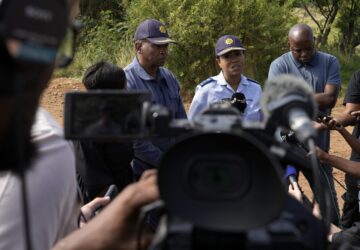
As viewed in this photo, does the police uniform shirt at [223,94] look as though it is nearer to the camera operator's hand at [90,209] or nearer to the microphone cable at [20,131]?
the camera operator's hand at [90,209]

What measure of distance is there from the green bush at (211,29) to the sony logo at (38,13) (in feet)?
32.8

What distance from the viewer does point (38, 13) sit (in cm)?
83

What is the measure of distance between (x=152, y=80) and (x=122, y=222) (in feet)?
10.1

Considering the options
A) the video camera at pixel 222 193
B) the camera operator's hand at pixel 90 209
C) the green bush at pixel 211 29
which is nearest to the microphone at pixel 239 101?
the camera operator's hand at pixel 90 209

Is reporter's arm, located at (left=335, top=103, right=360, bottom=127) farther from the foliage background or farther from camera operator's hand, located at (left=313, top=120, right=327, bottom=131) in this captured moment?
the foliage background

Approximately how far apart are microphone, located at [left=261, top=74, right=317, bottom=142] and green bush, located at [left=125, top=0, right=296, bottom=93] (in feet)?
31.7

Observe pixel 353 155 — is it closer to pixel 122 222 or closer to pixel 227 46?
pixel 227 46

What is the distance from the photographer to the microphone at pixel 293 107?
111cm

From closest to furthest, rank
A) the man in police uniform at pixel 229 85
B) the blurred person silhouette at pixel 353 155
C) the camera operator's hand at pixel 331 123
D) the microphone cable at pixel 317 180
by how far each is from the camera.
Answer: the microphone cable at pixel 317 180
the camera operator's hand at pixel 331 123
the man in police uniform at pixel 229 85
the blurred person silhouette at pixel 353 155

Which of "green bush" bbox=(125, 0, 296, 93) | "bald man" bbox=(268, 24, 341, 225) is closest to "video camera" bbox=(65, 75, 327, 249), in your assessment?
"bald man" bbox=(268, 24, 341, 225)

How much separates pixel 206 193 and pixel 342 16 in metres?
15.5

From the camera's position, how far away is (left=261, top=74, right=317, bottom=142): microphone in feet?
3.64

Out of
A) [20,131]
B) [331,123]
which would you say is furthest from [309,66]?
[20,131]

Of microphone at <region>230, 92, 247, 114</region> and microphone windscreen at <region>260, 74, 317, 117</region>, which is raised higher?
microphone windscreen at <region>260, 74, 317, 117</region>
